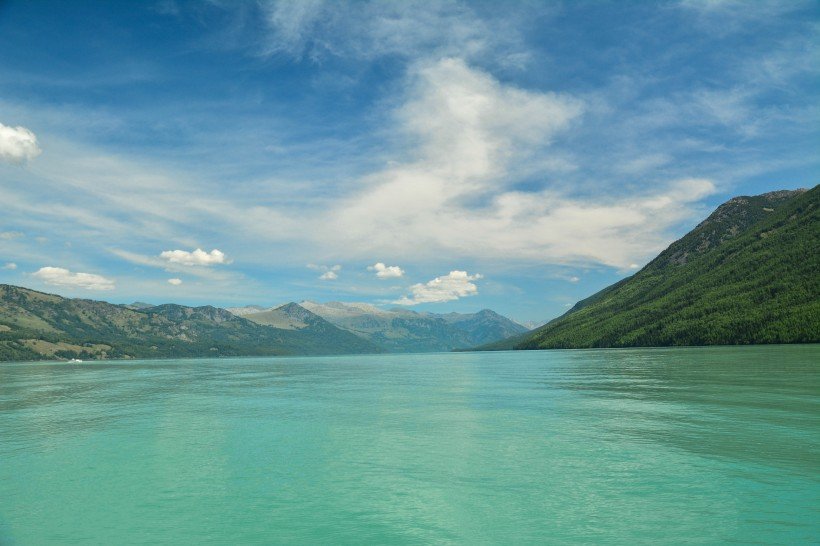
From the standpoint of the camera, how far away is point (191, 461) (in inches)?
1479

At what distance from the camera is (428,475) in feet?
105

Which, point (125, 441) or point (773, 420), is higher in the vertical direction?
point (773, 420)

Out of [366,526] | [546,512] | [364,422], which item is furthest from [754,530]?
[364,422]

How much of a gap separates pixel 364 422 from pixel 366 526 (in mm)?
30439

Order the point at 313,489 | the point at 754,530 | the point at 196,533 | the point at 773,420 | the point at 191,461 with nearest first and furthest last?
the point at 754,530 < the point at 196,533 < the point at 313,489 < the point at 191,461 < the point at 773,420

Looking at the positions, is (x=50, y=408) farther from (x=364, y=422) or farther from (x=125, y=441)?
(x=364, y=422)

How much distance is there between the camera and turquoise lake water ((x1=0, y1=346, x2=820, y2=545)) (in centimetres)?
2314

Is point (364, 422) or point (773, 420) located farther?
point (364, 422)

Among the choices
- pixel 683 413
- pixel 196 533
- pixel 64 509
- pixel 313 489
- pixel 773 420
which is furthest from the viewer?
pixel 683 413

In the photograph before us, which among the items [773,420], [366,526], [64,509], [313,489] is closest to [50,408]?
[64,509]

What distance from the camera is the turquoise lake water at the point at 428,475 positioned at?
2314 centimetres

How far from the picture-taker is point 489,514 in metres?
24.8

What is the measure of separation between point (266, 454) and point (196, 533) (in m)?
16.1

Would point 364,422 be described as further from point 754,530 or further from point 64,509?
point 754,530
